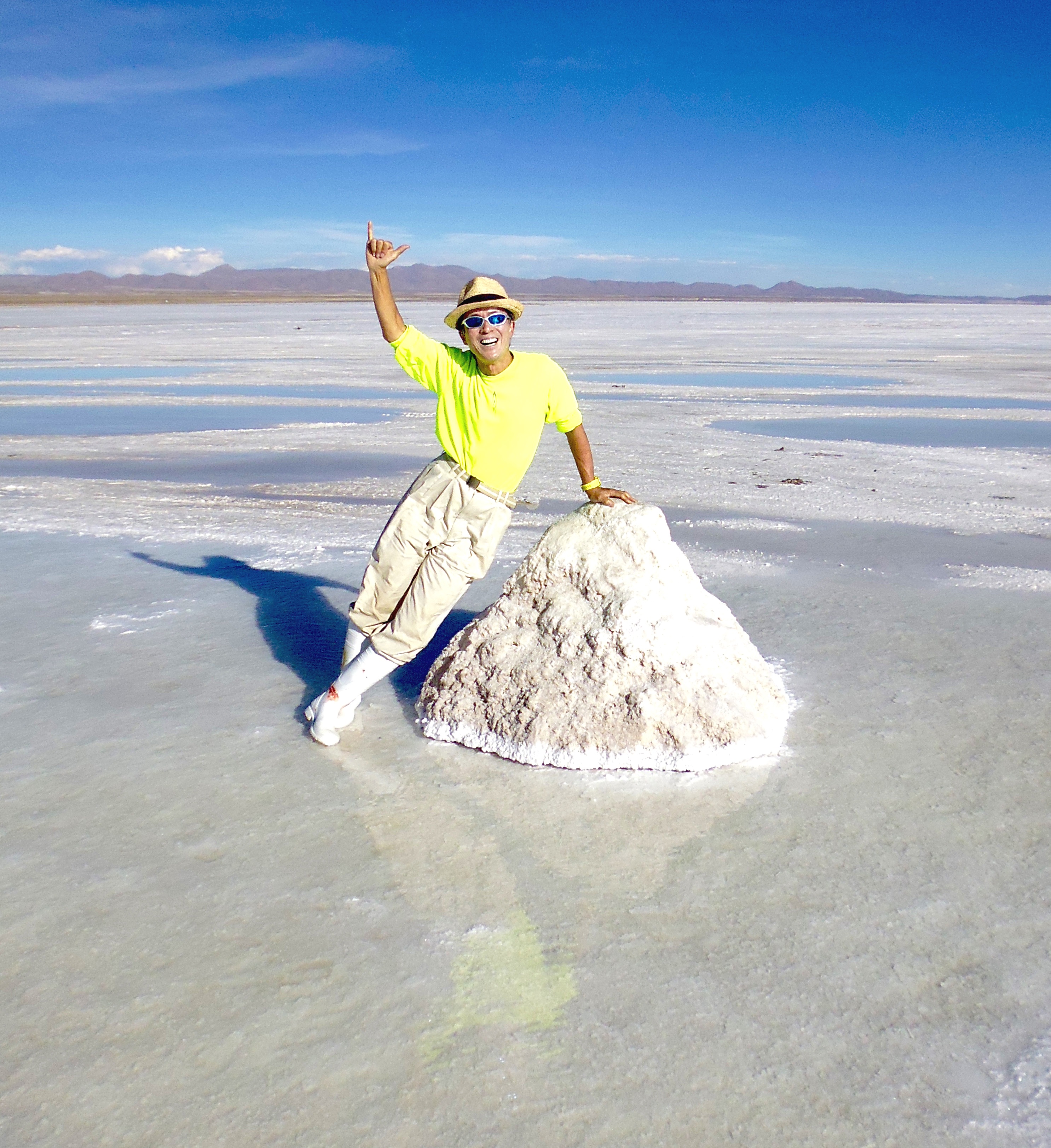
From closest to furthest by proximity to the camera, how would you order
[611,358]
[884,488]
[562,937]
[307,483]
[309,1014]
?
[309,1014] → [562,937] → [884,488] → [307,483] → [611,358]

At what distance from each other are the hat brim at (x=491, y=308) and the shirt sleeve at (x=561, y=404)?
208mm

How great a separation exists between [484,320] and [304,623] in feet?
6.45

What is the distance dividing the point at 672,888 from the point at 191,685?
202 centimetres

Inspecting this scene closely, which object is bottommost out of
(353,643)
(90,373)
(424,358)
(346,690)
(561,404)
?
(346,690)

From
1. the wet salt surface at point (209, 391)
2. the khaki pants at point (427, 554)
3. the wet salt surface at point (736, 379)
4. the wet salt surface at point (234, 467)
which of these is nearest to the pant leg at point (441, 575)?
the khaki pants at point (427, 554)

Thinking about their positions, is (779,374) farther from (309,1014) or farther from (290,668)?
(309,1014)

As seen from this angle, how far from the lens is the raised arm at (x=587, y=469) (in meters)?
3.15

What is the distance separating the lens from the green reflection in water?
1958mm

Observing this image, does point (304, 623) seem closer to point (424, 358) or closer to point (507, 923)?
point (424, 358)

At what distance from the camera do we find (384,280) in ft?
9.18

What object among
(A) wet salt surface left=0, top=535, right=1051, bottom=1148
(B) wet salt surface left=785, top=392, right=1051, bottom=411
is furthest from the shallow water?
(A) wet salt surface left=0, top=535, right=1051, bottom=1148

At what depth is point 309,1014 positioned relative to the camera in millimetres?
1984

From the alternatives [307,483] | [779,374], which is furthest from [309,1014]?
[779,374]

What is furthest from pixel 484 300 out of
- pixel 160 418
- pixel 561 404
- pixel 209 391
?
pixel 209 391
